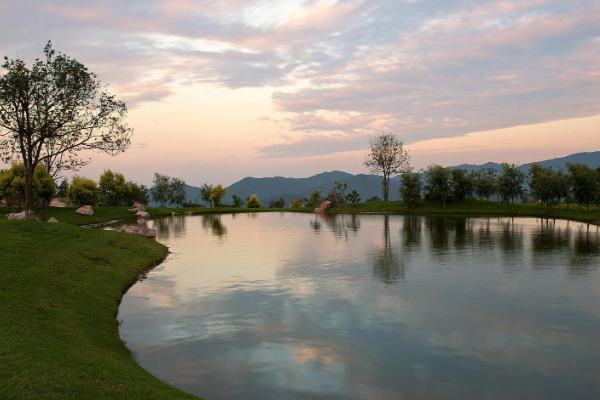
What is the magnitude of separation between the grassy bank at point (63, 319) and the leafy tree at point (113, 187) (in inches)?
2975

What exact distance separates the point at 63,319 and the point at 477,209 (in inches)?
3598

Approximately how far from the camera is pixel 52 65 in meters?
40.2

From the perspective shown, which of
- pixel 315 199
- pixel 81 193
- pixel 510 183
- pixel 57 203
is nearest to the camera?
pixel 81 193

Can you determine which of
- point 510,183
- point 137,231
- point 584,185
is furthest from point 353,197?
point 137,231

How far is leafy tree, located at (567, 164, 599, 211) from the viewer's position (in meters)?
70.5

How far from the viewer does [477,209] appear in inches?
3647

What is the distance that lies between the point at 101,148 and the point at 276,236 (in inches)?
835

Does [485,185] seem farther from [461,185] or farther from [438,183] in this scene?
[438,183]

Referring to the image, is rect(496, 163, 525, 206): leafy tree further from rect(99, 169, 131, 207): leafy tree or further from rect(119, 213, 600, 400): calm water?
rect(99, 169, 131, 207): leafy tree

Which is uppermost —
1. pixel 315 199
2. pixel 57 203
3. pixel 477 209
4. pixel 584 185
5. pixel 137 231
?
pixel 57 203

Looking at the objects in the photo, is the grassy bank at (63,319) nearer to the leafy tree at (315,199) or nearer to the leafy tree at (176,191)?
the leafy tree at (315,199)

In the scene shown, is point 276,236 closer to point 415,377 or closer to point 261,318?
point 261,318

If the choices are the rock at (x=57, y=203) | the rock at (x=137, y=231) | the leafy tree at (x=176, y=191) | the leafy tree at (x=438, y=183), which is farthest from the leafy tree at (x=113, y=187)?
the leafy tree at (x=438, y=183)

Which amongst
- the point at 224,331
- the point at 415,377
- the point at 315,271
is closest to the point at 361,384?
the point at 415,377
